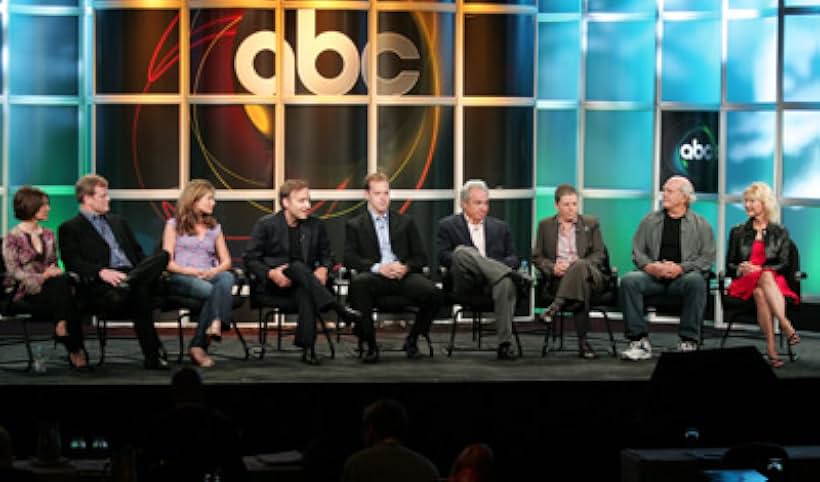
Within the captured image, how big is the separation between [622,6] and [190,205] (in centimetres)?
461

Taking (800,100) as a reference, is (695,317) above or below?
below

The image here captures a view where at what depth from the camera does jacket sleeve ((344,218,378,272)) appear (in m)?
11.4

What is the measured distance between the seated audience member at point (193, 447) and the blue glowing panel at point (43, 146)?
5946 mm

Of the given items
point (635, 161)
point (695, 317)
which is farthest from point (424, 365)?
point (635, 161)

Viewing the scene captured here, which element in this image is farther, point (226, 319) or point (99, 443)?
point (226, 319)

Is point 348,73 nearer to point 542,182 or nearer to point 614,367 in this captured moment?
point 542,182

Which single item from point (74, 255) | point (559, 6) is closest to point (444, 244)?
point (74, 255)

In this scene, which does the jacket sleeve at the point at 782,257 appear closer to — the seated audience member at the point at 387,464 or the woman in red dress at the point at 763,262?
the woman in red dress at the point at 763,262

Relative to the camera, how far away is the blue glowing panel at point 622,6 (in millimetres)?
13828

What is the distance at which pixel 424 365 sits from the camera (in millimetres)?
11031

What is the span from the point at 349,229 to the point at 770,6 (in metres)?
4.09

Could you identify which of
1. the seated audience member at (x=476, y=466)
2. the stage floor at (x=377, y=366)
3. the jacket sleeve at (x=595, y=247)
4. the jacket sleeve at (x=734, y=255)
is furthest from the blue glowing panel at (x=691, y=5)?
the seated audience member at (x=476, y=466)

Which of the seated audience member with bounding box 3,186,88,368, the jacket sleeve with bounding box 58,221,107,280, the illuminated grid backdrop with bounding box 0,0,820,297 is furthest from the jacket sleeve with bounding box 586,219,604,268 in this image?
the seated audience member with bounding box 3,186,88,368

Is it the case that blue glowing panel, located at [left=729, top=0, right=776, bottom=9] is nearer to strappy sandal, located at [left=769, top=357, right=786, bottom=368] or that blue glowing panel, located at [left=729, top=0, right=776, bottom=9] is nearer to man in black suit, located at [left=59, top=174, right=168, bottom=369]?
strappy sandal, located at [left=769, top=357, right=786, bottom=368]
